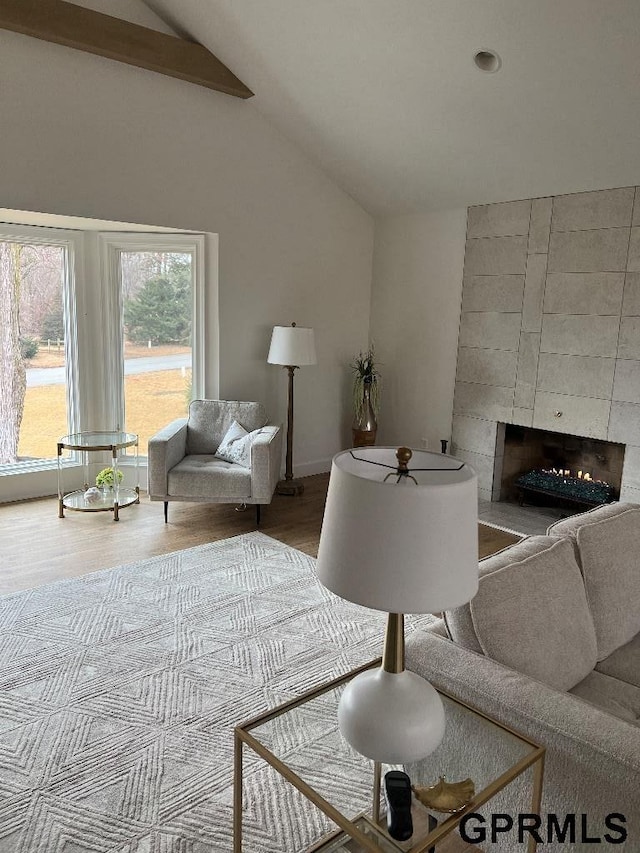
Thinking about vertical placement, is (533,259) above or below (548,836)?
above

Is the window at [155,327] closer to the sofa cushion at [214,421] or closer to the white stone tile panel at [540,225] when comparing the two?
the sofa cushion at [214,421]

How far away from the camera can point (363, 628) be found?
3.29 meters

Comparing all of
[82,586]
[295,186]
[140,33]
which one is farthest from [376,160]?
[82,586]

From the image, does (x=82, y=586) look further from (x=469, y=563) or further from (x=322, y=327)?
(x=322, y=327)

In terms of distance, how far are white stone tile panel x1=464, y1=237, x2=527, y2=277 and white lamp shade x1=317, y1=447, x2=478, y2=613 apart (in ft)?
13.5

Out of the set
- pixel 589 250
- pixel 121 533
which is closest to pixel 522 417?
pixel 589 250

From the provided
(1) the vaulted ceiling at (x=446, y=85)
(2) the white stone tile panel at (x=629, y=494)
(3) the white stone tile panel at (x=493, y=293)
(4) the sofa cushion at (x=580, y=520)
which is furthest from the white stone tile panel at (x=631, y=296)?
(4) the sofa cushion at (x=580, y=520)

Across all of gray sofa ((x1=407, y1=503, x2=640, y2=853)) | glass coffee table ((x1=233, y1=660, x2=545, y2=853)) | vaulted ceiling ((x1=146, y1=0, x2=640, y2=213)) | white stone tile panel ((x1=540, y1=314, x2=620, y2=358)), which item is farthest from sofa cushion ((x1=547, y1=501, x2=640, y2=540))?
vaulted ceiling ((x1=146, y1=0, x2=640, y2=213))

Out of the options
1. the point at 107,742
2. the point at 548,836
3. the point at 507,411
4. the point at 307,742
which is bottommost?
the point at 107,742

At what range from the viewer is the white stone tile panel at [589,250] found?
14.7 feet

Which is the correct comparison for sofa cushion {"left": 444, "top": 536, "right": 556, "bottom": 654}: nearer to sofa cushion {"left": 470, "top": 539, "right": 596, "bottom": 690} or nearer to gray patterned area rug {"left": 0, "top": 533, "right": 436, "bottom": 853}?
sofa cushion {"left": 470, "top": 539, "right": 596, "bottom": 690}

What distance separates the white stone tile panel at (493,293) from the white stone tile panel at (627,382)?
92 centimetres

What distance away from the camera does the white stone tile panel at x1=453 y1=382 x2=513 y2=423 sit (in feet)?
17.3

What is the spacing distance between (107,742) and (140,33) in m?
4.25
